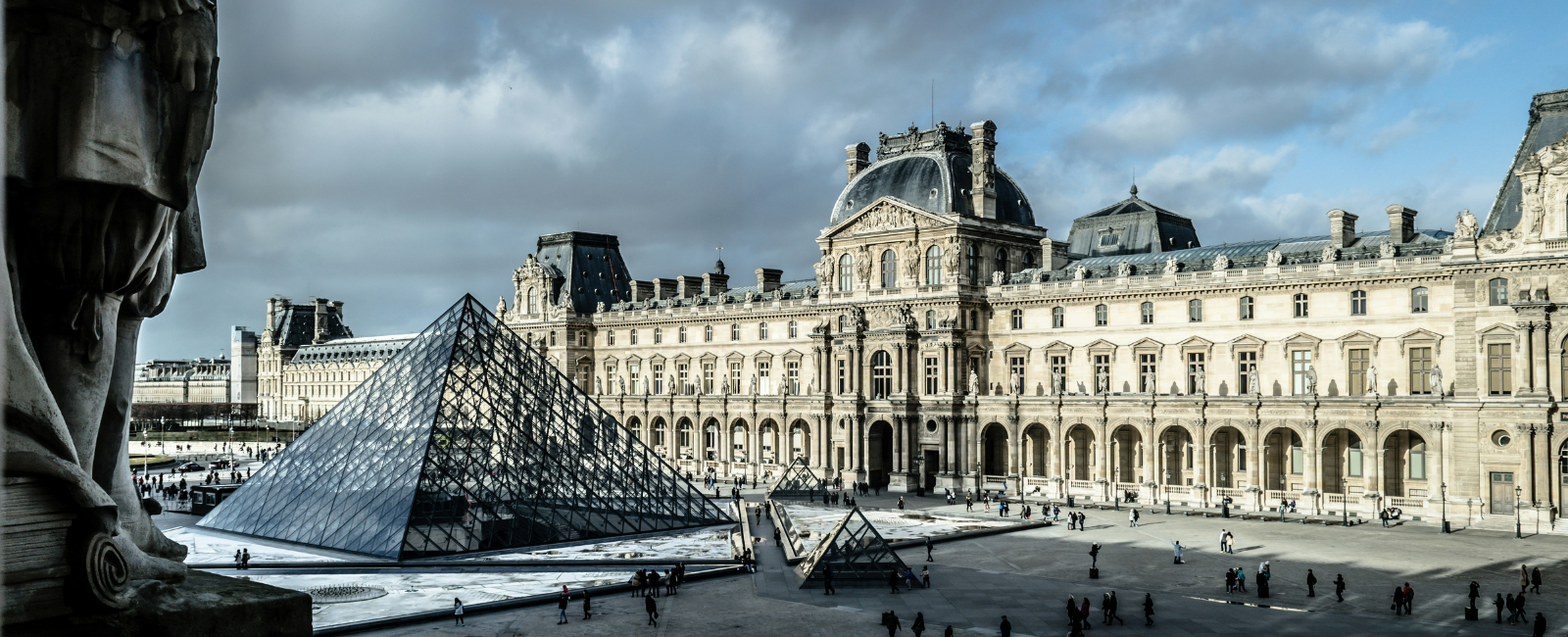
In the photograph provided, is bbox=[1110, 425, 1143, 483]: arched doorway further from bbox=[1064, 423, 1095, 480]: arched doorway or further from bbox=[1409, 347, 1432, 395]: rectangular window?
bbox=[1409, 347, 1432, 395]: rectangular window

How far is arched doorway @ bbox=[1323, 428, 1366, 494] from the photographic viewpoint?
48.0m

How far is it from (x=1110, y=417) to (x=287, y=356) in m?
117

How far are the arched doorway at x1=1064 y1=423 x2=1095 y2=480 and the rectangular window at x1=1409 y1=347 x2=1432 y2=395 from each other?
14.1 meters

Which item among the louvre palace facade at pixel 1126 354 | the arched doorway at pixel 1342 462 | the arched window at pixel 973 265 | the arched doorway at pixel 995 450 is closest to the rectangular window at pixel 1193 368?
the louvre palace facade at pixel 1126 354

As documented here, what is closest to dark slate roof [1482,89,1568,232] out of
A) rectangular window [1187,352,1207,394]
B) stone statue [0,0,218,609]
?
rectangular window [1187,352,1207,394]

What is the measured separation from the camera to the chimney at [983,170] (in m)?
60.3

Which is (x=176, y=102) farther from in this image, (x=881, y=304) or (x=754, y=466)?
(x=754, y=466)

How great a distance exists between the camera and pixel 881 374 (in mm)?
62188

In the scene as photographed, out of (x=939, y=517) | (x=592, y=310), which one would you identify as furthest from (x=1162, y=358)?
(x=592, y=310)

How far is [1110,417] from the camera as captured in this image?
53500 millimetres

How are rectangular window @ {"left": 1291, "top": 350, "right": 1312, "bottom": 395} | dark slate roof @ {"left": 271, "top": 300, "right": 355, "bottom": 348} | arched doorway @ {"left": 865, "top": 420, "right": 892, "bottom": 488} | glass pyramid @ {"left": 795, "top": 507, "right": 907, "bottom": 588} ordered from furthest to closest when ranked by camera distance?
dark slate roof @ {"left": 271, "top": 300, "right": 355, "bottom": 348}, arched doorway @ {"left": 865, "top": 420, "right": 892, "bottom": 488}, rectangular window @ {"left": 1291, "top": 350, "right": 1312, "bottom": 395}, glass pyramid @ {"left": 795, "top": 507, "right": 907, "bottom": 588}

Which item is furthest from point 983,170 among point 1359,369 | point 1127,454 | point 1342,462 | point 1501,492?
point 1501,492

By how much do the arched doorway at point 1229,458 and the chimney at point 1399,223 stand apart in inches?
403

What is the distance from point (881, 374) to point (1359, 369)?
2277cm
